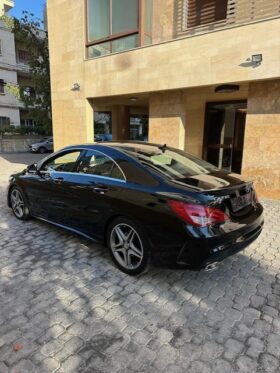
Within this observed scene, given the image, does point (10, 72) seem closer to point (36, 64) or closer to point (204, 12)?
point (36, 64)

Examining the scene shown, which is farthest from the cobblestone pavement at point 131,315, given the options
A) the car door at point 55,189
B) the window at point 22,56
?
the window at point 22,56

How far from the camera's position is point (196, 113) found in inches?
386

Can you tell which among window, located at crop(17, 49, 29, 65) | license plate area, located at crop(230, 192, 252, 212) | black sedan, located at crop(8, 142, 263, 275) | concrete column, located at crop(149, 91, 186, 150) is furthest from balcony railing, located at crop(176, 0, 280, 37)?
window, located at crop(17, 49, 29, 65)

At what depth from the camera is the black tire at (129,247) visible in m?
3.10

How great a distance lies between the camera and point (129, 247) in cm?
329

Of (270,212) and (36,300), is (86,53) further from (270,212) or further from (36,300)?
(36,300)

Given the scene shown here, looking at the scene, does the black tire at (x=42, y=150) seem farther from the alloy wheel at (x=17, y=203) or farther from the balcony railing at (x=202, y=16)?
the alloy wheel at (x=17, y=203)

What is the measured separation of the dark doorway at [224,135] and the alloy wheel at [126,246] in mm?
7505

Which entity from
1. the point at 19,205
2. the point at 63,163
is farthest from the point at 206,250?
the point at 19,205

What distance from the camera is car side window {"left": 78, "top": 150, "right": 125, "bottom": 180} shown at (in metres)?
3.48

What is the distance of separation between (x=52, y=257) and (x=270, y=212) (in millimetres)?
4403

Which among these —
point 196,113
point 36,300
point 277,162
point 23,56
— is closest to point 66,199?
point 36,300

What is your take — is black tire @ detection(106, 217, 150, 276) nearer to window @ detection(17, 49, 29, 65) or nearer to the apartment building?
the apartment building

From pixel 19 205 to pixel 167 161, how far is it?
122 inches
